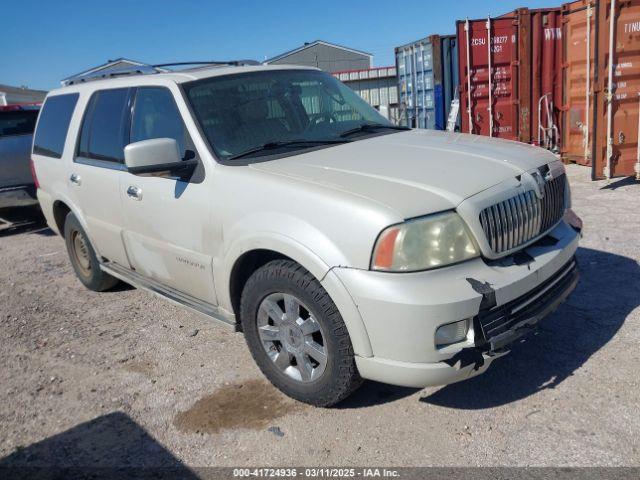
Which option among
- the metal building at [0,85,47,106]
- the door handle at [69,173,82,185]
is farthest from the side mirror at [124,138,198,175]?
the metal building at [0,85,47,106]

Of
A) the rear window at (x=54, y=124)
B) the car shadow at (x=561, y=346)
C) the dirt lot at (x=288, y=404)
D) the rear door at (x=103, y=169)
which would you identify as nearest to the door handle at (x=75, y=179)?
the rear door at (x=103, y=169)

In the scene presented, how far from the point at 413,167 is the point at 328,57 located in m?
39.8

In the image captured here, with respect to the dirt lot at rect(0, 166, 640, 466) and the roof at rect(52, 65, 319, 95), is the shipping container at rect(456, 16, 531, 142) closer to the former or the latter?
the dirt lot at rect(0, 166, 640, 466)

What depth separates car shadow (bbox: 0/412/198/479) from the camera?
2.81 meters

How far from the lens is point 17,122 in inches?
342

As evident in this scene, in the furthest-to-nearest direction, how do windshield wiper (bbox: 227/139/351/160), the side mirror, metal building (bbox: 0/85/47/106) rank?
metal building (bbox: 0/85/47/106)
windshield wiper (bbox: 227/139/351/160)
the side mirror

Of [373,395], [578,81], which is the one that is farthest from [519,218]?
[578,81]

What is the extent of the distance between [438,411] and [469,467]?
1.60ft

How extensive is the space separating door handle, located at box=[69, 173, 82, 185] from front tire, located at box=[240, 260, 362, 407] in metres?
2.34

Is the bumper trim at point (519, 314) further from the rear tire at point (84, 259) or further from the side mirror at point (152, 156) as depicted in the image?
the rear tire at point (84, 259)

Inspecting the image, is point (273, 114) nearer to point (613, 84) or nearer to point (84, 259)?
point (84, 259)

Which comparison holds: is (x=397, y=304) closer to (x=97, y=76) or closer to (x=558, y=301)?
(x=558, y=301)

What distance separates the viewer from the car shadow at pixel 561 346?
10.4 feet

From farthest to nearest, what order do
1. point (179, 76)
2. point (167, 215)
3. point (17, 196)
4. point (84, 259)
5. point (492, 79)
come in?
point (492, 79) < point (17, 196) < point (84, 259) < point (179, 76) < point (167, 215)
